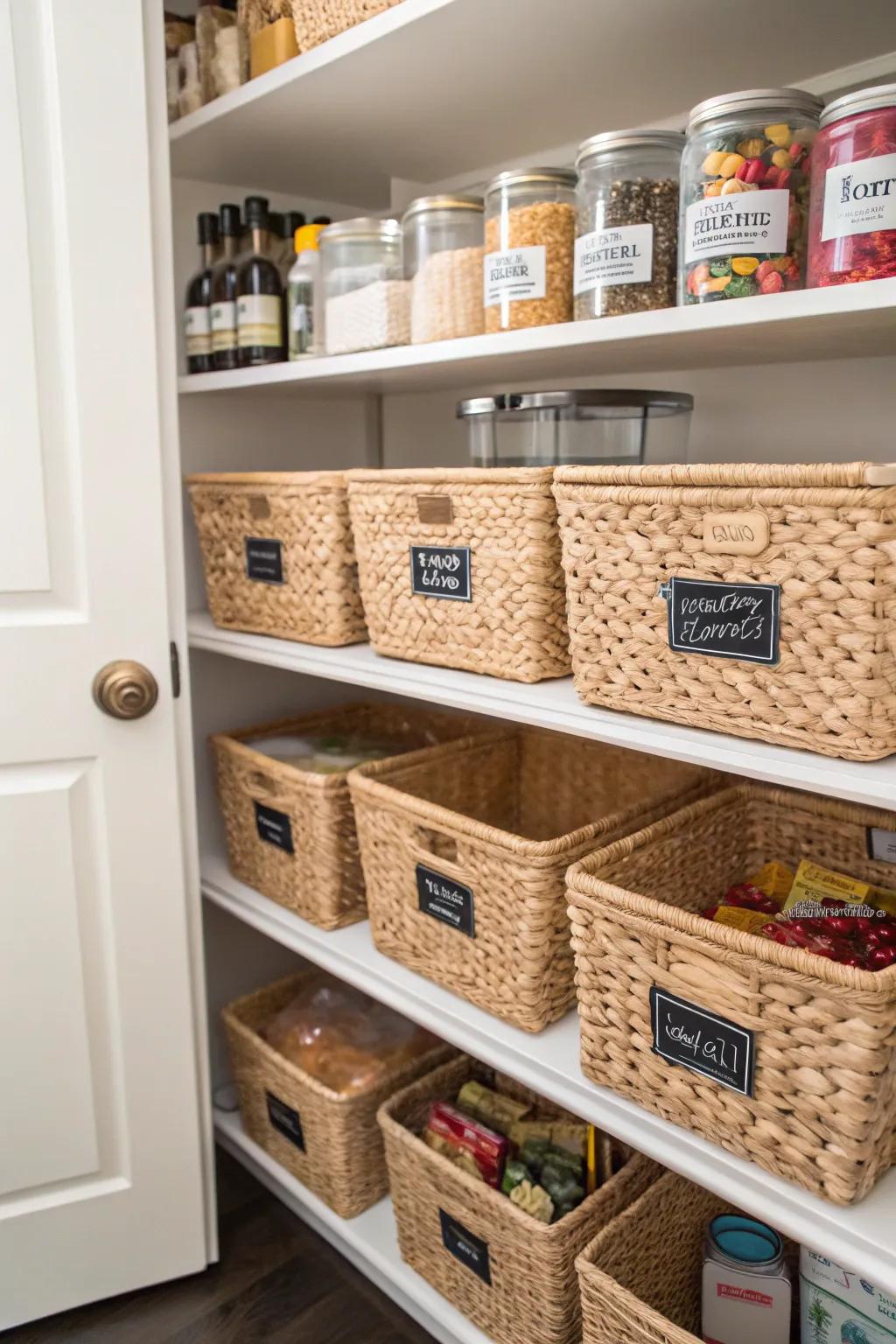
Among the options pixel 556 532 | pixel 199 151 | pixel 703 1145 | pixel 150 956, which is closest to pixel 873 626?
pixel 556 532

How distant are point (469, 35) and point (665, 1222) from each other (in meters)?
1.45

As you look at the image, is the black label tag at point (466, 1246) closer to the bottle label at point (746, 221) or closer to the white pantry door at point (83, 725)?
the white pantry door at point (83, 725)

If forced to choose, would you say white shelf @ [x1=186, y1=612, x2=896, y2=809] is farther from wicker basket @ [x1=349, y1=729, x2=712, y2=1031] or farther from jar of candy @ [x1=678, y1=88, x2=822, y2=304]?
jar of candy @ [x1=678, y1=88, x2=822, y2=304]

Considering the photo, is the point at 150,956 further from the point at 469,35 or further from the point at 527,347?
the point at 469,35

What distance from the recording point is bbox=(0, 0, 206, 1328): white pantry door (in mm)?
1293

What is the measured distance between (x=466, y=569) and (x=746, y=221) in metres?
0.49

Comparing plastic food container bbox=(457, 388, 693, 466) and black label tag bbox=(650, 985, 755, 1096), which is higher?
plastic food container bbox=(457, 388, 693, 466)

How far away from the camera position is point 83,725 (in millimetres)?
1422

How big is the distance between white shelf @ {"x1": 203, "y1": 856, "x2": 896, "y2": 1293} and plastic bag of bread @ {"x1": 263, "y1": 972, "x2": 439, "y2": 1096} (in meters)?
0.25

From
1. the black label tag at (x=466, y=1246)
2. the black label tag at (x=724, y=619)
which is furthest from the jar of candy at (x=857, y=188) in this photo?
the black label tag at (x=466, y=1246)

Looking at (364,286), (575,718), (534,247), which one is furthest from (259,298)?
(575,718)

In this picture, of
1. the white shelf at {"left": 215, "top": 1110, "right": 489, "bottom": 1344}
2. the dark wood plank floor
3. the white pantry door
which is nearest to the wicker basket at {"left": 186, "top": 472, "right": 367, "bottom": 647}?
the white pantry door

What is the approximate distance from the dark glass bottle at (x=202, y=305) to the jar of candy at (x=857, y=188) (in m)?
1.10

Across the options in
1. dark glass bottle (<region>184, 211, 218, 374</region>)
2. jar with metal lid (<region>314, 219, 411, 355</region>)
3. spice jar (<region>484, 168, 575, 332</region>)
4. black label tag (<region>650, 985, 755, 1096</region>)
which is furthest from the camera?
dark glass bottle (<region>184, 211, 218, 374</region>)
